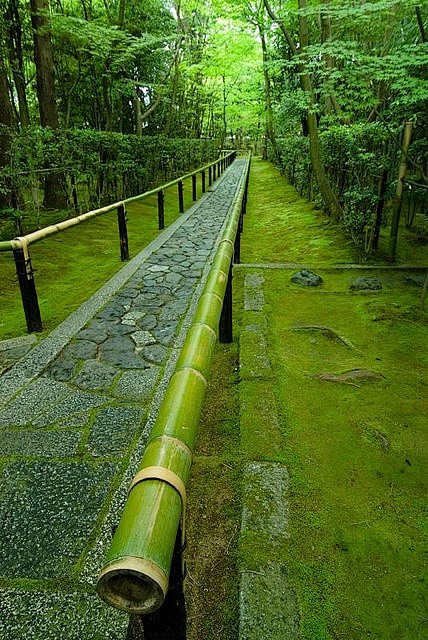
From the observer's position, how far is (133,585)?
0.76m

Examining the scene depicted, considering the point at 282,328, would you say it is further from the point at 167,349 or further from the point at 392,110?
the point at 392,110

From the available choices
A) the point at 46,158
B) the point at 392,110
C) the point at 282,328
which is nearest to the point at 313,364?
the point at 282,328

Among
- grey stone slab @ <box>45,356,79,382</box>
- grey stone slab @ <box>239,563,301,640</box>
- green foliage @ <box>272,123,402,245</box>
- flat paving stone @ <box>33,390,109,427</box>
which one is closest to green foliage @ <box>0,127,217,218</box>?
grey stone slab @ <box>45,356,79,382</box>

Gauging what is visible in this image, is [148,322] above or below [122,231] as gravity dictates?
below

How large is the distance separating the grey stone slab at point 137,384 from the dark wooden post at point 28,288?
4.67ft

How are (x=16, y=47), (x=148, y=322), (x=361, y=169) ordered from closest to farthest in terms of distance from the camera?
(x=148, y=322), (x=361, y=169), (x=16, y=47)

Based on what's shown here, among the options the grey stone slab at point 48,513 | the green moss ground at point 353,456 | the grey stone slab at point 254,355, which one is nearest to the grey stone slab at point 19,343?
the grey stone slab at point 48,513

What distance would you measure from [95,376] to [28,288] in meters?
1.29

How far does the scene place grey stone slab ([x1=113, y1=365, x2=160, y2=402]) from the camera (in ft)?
10.1

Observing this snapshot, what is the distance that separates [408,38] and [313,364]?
306 inches

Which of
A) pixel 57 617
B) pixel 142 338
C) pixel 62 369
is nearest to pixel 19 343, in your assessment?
pixel 62 369

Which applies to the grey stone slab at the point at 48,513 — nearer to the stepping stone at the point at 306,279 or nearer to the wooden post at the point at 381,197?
the stepping stone at the point at 306,279

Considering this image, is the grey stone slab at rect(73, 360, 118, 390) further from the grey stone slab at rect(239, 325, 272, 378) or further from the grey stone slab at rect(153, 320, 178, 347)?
the grey stone slab at rect(239, 325, 272, 378)

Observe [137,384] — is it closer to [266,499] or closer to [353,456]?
[266,499]
